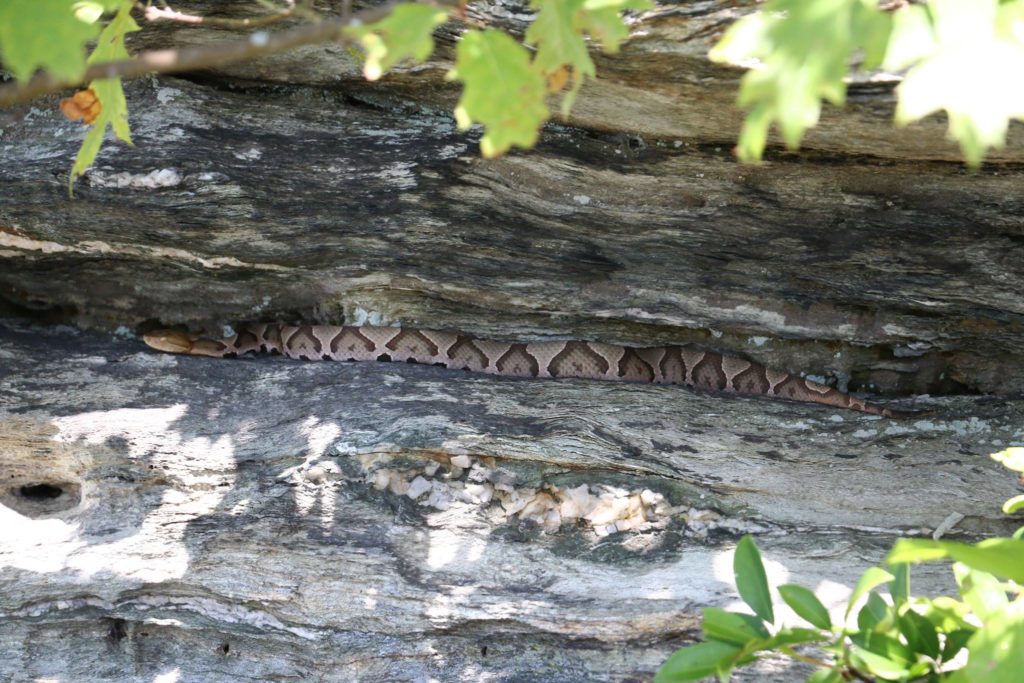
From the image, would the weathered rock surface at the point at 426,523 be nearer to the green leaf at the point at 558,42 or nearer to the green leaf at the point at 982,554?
the green leaf at the point at 982,554

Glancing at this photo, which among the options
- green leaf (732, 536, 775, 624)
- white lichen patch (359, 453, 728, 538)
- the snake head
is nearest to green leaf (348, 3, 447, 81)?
green leaf (732, 536, 775, 624)

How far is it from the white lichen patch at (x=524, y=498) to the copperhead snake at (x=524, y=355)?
1.08m

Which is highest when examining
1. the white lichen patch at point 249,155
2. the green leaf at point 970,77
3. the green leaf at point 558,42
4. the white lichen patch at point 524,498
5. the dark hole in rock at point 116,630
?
the white lichen patch at point 249,155

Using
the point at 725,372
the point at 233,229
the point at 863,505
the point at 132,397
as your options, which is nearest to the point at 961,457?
the point at 863,505

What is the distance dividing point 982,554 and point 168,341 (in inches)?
173

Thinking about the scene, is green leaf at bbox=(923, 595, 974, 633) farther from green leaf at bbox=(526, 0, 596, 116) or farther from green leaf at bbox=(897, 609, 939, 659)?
green leaf at bbox=(526, 0, 596, 116)

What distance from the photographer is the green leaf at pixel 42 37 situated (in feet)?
4.12

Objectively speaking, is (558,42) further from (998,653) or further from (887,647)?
(887,647)

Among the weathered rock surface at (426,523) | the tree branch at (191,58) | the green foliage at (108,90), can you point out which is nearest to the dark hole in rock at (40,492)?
the weathered rock surface at (426,523)

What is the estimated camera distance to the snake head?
4.91m

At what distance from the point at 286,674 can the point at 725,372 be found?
268 centimetres

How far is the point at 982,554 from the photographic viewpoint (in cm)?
148

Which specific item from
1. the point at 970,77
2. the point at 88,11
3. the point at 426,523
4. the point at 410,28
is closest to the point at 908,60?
the point at 970,77

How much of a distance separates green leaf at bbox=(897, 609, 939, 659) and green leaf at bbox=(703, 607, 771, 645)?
1.09ft
